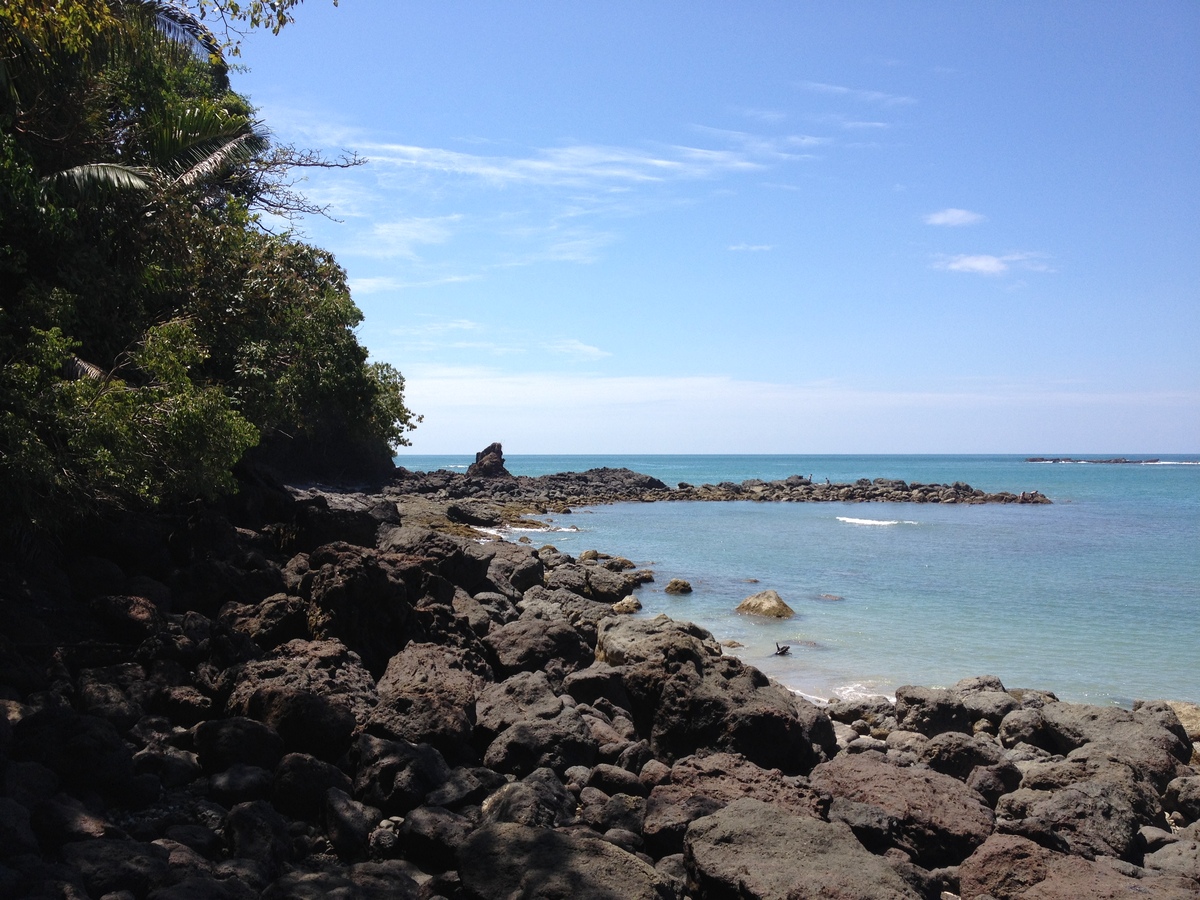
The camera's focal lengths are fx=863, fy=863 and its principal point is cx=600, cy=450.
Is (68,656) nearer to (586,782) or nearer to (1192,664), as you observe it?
(586,782)

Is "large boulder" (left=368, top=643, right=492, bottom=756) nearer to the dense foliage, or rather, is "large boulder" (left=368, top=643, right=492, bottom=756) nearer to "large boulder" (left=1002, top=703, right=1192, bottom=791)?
the dense foliage

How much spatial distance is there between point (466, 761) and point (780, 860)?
3.30 metres

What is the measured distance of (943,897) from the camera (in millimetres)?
6754

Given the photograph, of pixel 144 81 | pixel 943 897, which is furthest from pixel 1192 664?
pixel 144 81

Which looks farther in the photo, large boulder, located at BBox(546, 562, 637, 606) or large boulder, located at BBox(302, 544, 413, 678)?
large boulder, located at BBox(546, 562, 637, 606)

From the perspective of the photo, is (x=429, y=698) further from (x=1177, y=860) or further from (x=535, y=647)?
(x=1177, y=860)

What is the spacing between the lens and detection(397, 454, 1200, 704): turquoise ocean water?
15742mm

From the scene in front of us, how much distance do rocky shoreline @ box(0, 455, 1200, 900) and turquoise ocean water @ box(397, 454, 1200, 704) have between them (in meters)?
3.25

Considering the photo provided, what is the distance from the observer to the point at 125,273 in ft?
41.4

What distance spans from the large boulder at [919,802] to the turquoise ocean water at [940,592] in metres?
5.96

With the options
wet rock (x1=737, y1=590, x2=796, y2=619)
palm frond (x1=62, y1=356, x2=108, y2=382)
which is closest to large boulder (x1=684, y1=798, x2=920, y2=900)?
palm frond (x1=62, y1=356, x2=108, y2=382)

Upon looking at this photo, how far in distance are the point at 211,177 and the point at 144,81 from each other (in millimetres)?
2258

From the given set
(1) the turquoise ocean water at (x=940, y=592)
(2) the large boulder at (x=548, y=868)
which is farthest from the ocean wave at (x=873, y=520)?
(2) the large boulder at (x=548, y=868)

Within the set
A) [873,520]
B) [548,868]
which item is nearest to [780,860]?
[548,868]
